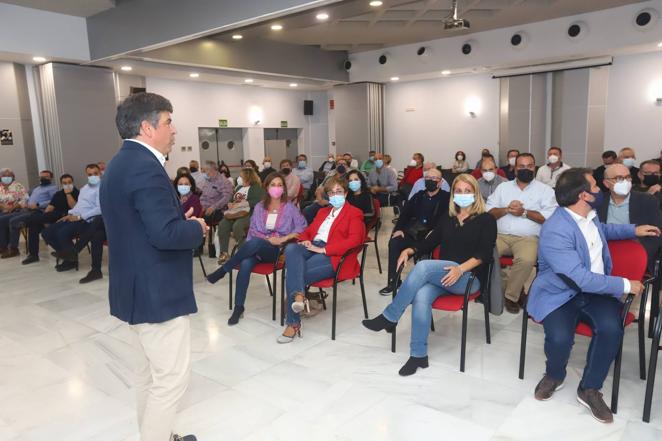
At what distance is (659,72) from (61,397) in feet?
35.1

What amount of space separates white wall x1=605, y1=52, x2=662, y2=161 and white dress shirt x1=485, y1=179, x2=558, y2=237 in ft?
21.2

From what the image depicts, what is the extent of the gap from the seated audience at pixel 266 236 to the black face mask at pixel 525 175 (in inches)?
81.3

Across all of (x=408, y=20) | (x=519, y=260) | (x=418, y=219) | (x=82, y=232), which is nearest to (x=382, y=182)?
(x=408, y=20)

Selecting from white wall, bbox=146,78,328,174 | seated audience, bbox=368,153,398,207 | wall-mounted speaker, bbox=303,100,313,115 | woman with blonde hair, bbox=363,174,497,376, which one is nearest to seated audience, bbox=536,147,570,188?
seated audience, bbox=368,153,398,207

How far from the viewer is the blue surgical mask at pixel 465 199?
3.48 meters

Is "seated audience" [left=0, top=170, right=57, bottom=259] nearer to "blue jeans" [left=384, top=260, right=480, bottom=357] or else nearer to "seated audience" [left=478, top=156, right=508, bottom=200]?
"blue jeans" [left=384, top=260, right=480, bottom=357]

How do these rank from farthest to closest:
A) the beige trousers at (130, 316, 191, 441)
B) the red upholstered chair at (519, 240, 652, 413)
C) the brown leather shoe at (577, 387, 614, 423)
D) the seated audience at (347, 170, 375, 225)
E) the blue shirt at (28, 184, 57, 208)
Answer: the blue shirt at (28, 184, 57, 208)
the seated audience at (347, 170, 375, 225)
the red upholstered chair at (519, 240, 652, 413)
the brown leather shoe at (577, 387, 614, 423)
the beige trousers at (130, 316, 191, 441)

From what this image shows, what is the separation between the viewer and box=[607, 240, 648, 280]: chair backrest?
2.97 metres

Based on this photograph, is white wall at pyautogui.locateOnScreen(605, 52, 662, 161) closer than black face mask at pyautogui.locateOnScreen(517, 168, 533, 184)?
No

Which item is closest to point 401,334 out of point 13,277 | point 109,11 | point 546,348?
point 546,348

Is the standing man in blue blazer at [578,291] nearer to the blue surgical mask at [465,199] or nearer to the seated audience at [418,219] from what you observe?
the blue surgical mask at [465,199]

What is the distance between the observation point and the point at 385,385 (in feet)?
9.96

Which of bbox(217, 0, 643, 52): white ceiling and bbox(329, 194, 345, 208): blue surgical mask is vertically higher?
bbox(217, 0, 643, 52): white ceiling

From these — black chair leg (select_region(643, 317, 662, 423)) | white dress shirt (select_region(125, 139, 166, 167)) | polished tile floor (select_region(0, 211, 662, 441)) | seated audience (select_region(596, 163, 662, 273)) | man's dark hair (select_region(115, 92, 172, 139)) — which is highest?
man's dark hair (select_region(115, 92, 172, 139))
